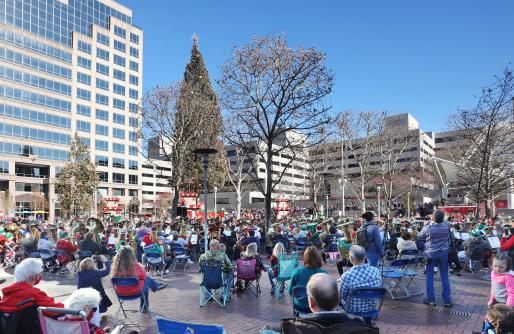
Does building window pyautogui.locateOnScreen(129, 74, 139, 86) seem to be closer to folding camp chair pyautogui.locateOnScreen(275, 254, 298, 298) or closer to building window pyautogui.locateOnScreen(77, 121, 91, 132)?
building window pyautogui.locateOnScreen(77, 121, 91, 132)

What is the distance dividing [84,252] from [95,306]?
707 cm

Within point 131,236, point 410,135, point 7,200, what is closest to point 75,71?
point 7,200

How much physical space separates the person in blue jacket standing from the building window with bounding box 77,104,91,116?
65.3 metres

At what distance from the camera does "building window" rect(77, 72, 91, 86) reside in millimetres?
64688

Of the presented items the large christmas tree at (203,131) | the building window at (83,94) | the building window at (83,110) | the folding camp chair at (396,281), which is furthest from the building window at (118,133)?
the folding camp chair at (396,281)

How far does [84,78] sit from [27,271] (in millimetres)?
68628

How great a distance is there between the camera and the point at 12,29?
54.9m

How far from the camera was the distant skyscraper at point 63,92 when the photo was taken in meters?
55.1

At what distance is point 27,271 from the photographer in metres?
4.46

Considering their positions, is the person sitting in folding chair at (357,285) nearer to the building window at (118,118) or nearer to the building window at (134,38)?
the building window at (118,118)

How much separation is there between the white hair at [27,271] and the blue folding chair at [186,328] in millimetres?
1959

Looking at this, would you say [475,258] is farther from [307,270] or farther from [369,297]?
[369,297]

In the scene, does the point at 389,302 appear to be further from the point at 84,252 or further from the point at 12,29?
the point at 12,29

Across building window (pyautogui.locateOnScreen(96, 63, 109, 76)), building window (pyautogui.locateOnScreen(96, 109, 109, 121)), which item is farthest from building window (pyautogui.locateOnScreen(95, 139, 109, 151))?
building window (pyautogui.locateOnScreen(96, 63, 109, 76))
